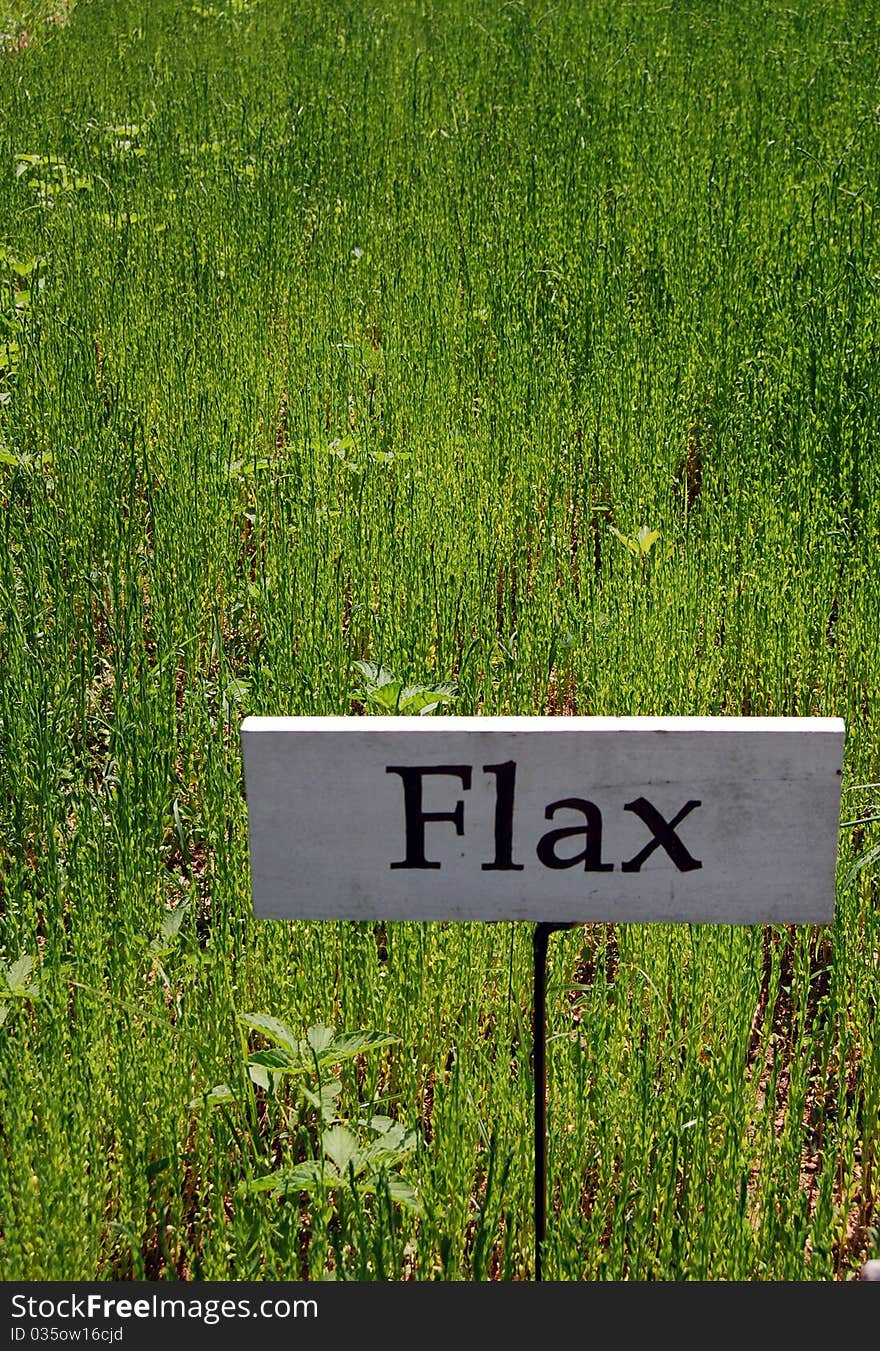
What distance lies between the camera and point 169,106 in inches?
264

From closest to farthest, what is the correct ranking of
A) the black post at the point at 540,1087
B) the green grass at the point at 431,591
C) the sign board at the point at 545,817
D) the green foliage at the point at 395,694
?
the sign board at the point at 545,817 → the black post at the point at 540,1087 → the green grass at the point at 431,591 → the green foliage at the point at 395,694

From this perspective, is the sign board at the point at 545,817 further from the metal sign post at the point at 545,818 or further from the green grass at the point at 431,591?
the green grass at the point at 431,591

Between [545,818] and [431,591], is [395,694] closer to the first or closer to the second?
[431,591]

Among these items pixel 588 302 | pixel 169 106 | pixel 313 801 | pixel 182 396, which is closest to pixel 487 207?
pixel 588 302

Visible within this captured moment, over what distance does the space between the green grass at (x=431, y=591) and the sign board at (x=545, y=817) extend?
0.46 metres

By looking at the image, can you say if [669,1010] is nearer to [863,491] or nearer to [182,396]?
[863,491]

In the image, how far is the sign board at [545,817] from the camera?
138 cm

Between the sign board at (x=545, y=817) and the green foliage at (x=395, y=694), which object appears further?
the green foliage at (x=395, y=694)

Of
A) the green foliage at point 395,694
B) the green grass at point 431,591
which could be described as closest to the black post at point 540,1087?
the green grass at point 431,591

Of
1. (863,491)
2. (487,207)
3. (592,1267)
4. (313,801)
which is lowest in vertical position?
(592,1267)

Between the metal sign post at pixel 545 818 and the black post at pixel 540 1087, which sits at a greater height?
the metal sign post at pixel 545 818

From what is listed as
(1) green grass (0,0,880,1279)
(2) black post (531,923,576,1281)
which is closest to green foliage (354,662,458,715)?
(1) green grass (0,0,880,1279)

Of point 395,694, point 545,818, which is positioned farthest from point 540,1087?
point 395,694

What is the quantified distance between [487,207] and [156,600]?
282 centimetres
